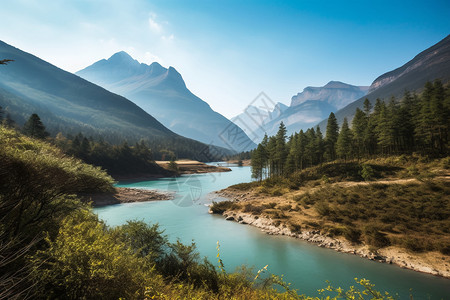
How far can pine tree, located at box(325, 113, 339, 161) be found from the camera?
2110 inches

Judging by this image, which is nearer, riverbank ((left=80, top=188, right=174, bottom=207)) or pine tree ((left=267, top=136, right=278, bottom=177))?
riverbank ((left=80, top=188, right=174, bottom=207))

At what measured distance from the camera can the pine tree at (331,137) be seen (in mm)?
53584

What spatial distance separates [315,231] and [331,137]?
3961cm

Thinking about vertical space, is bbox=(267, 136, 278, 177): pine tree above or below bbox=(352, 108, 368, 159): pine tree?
below

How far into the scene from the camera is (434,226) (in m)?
18.3

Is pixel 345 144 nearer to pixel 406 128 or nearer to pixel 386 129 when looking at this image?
pixel 386 129

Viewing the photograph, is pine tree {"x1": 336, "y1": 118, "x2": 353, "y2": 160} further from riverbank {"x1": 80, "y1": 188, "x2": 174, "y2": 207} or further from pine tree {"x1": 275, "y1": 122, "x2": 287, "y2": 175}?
riverbank {"x1": 80, "y1": 188, "x2": 174, "y2": 207}

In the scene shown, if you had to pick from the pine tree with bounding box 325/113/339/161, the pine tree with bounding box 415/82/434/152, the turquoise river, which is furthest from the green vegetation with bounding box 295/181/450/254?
the pine tree with bounding box 325/113/339/161

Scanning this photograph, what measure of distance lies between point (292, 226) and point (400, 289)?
10687 mm

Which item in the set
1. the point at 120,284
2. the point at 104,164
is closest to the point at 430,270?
the point at 120,284

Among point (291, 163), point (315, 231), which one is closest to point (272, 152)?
point (291, 163)

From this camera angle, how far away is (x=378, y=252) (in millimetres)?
16797

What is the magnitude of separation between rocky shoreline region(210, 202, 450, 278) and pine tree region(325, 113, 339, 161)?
38.3m

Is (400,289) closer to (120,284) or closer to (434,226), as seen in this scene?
(434,226)
